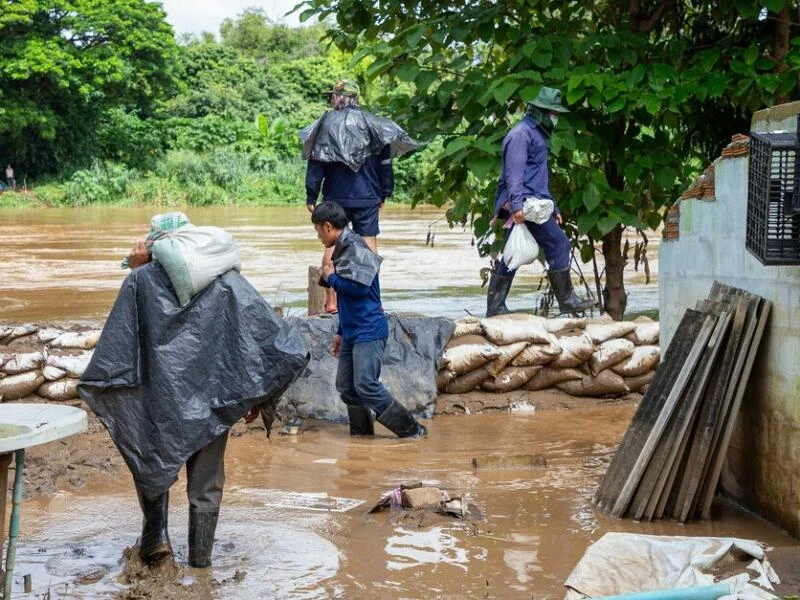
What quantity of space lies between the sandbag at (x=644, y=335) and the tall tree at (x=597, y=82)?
2.67 ft

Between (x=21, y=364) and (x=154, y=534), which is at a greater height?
(x=21, y=364)

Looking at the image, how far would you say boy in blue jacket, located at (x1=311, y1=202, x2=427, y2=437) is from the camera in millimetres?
6617

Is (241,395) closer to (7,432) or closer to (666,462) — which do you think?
(7,432)

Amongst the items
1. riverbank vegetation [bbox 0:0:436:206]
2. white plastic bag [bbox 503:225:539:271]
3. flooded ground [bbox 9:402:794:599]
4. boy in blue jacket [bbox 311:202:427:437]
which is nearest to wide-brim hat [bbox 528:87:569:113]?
white plastic bag [bbox 503:225:539:271]

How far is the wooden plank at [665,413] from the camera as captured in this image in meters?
5.18

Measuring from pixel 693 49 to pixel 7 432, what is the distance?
22.1ft

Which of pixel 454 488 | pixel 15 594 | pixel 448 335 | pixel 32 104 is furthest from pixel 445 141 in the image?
pixel 32 104

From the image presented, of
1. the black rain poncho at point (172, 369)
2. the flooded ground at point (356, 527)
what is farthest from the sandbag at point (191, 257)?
the flooded ground at point (356, 527)

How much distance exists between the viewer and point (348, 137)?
8406 mm

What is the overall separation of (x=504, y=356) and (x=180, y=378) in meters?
3.54

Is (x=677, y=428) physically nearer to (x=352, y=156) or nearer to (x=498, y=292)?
(x=498, y=292)

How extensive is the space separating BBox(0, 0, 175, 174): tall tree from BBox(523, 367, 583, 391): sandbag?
27.1 m

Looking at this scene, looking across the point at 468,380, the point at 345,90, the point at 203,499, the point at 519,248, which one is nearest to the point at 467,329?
the point at 468,380

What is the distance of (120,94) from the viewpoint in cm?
3588
